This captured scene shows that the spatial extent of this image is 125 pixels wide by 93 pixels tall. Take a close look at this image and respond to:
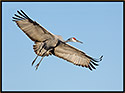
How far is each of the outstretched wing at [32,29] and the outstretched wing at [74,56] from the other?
926 millimetres

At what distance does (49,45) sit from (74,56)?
4.58 ft

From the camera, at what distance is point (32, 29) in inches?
583

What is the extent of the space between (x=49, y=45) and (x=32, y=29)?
3.17 feet

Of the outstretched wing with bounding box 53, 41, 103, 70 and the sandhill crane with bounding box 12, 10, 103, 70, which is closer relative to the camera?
the sandhill crane with bounding box 12, 10, 103, 70

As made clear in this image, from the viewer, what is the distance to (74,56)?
16.1 metres

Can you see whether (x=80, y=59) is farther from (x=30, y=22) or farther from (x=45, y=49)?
(x=30, y=22)

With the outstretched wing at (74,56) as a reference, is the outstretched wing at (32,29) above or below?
above

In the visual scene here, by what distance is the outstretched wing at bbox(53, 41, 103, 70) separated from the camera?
15847 mm

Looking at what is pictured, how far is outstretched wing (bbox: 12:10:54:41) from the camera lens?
14547 millimetres

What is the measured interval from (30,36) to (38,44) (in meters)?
0.47

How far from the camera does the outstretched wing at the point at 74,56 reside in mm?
15847

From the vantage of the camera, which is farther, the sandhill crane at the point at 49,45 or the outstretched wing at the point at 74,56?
the outstretched wing at the point at 74,56

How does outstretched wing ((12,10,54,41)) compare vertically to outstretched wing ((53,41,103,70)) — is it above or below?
above

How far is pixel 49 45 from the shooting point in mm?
15242
